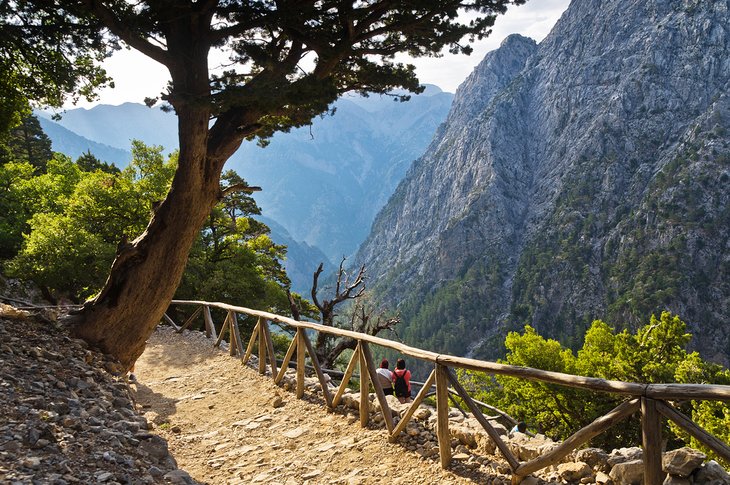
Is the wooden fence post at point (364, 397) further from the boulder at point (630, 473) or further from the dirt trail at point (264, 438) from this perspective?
the boulder at point (630, 473)

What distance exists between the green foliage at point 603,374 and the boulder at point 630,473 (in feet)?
63.6

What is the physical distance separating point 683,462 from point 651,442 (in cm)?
32

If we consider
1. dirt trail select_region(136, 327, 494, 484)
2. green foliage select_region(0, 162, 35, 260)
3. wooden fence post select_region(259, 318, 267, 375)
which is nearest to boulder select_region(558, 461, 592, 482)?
dirt trail select_region(136, 327, 494, 484)

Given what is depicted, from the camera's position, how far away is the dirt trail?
19.3ft

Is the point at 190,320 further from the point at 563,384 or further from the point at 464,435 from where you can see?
the point at 563,384

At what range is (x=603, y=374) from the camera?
86.2 feet

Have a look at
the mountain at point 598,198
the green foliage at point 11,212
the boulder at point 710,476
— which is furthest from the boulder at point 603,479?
the mountain at point 598,198

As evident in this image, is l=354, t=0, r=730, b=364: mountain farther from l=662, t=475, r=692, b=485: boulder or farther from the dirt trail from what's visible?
l=662, t=475, r=692, b=485: boulder

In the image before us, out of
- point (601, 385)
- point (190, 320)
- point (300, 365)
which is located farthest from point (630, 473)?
point (190, 320)

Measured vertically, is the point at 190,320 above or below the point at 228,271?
below

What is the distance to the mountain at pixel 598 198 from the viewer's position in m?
113

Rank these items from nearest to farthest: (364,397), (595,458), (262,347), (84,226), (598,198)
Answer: (595,458) < (364,397) < (262,347) < (84,226) < (598,198)

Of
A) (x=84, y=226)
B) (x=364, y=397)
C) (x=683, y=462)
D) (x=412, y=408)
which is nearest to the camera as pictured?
(x=683, y=462)

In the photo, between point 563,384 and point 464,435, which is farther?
point 464,435
